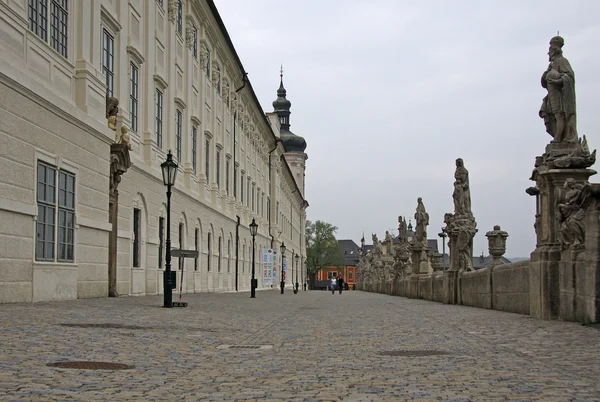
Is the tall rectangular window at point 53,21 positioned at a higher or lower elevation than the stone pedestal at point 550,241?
higher

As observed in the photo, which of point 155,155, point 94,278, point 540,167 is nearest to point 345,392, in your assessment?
point 540,167

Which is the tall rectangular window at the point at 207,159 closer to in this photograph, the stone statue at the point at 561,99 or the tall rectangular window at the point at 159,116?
the tall rectangular window at the point at 159,116

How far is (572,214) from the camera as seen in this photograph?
14.5 metres

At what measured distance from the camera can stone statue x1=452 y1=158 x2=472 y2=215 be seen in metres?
28.3

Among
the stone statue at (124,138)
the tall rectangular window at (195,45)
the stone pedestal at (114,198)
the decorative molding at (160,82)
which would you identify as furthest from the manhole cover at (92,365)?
the tall rectangular window at (195,45)

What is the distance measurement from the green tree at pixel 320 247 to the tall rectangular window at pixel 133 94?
138347 millimetres

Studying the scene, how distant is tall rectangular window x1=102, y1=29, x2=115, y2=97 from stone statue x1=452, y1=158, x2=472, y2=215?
1173cm

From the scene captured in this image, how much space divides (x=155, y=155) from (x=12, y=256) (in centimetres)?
1481

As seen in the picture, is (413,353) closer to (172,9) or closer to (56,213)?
(56,213)

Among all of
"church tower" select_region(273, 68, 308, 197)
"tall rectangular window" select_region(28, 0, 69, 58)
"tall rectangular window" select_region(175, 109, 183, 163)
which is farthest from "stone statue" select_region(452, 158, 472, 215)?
"church tower" select_region(273, 68, 308, 197)

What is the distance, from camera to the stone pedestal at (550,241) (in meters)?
15.2

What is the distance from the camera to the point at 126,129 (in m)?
25.0

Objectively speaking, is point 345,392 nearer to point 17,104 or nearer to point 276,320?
point 276,320

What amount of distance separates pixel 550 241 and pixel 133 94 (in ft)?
56.4
